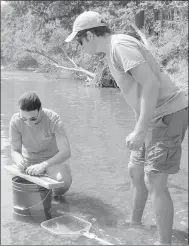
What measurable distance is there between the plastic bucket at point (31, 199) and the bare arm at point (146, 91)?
1.35 m

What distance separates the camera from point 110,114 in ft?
36.0

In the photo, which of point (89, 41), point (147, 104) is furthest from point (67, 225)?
point (89, 41)

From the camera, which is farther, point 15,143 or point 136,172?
point 15,143

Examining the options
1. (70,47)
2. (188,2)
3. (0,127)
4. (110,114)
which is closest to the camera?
(0,127)

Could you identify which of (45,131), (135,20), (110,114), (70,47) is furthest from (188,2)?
(45,131)

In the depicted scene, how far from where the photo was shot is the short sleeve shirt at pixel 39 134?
4.19 m

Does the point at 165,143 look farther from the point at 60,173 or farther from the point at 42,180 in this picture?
the point at 60,173

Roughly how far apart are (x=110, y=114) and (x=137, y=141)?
800 centimetres

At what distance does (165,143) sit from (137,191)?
0.75m

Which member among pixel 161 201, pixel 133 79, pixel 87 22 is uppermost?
pixel 87 22

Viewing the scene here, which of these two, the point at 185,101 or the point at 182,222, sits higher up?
the point at 185,101

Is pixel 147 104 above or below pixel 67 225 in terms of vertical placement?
above

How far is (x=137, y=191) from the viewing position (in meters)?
3.66

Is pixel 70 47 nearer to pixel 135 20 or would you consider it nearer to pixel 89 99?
pixel 135 20
